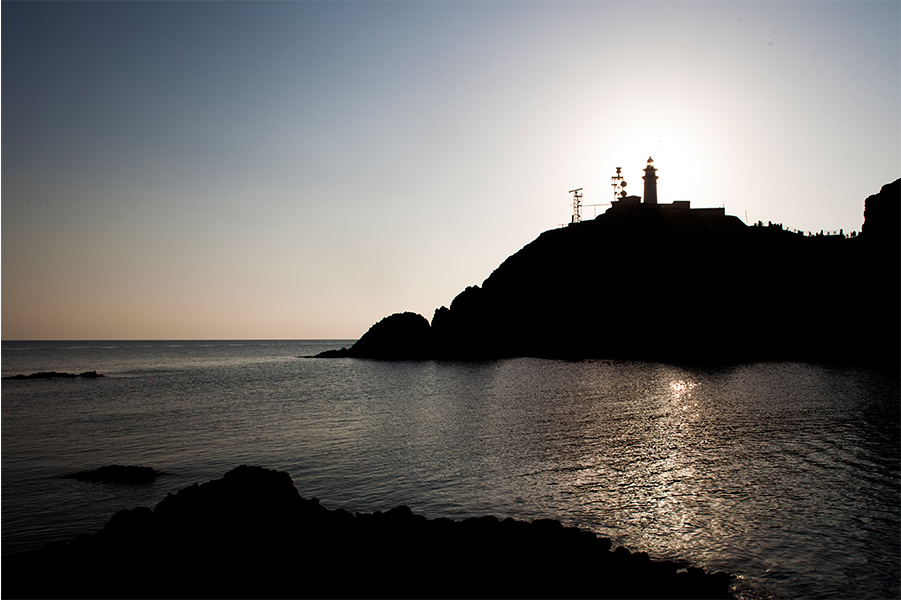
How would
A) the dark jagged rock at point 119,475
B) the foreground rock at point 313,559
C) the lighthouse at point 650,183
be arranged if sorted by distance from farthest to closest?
the lighthouse at point 650,183
the dark jagged rock at point 119,475
the foreground rock at point 313,559

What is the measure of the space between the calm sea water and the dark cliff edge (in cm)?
3294

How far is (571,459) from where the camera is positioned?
937 inches

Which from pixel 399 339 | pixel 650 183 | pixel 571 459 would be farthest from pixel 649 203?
pixel 571 459

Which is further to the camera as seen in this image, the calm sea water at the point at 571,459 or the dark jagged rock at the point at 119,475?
the dark jagged rock at the point at 119,475

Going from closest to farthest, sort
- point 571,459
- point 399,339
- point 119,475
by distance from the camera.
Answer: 1. point 119,475
2. point 571,459
3. point 399,339

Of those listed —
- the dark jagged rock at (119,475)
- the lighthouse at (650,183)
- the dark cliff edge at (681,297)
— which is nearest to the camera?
the dark jagged rock at (119,475)

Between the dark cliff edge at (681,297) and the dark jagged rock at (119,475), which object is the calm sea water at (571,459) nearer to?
the dark jagged rock at (119,475)

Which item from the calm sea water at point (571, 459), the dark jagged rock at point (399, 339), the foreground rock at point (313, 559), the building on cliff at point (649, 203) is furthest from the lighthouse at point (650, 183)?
the foreground rock at point (313, 559)

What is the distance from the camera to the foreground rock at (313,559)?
10.9 metres

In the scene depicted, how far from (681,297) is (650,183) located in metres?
27.0

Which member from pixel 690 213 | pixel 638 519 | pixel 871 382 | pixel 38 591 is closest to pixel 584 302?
pixel 690 213

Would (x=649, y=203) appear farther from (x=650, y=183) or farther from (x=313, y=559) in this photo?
(x=313, y=559)

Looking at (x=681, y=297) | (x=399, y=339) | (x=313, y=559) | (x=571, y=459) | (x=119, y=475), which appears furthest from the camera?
(x=399, y=339)

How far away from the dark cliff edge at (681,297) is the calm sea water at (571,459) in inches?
1297
